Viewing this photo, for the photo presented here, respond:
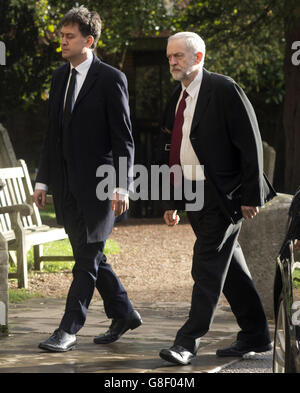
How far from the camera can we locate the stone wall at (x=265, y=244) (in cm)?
716

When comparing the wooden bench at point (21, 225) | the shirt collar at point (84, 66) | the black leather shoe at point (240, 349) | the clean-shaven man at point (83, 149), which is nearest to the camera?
the black leather shoe at point (240, 349)

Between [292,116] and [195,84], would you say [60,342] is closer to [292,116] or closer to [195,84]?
[195,84]

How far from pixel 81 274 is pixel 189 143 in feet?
3.64

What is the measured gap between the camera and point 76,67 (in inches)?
236

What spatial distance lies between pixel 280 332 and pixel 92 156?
1.99 metres

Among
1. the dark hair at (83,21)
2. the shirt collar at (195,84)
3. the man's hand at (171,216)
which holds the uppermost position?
the dark hair at (83,21)

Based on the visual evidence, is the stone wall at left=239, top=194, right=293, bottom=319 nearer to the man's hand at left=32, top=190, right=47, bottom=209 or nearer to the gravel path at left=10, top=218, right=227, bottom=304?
the gravel path at left=10, top=218, right=227, bottom=304

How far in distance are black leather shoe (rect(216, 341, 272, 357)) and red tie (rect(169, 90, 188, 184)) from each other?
110cm

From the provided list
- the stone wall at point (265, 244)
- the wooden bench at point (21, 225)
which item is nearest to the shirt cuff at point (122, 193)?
the stone wall at point (265, 244)

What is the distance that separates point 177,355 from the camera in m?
5.34

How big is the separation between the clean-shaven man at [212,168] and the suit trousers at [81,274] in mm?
703

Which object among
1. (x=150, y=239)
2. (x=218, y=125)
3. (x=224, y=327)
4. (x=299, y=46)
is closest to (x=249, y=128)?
(x=218, y=125)

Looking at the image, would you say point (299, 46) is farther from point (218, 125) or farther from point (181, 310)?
point (218, 125)

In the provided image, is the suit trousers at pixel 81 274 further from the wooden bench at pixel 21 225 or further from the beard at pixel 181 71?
the wooden bench at pixel 21 225
